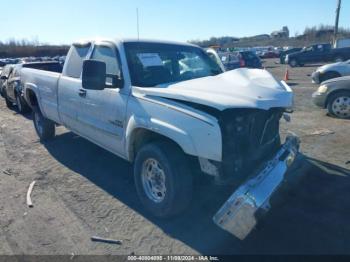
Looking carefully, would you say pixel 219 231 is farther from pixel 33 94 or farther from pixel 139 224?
pixel 33 94

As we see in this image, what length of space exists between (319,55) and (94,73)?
2940 cm

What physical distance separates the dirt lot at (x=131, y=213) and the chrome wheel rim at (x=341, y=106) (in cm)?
233

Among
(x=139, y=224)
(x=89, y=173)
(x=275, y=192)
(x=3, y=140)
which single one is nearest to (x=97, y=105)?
(x=89, y=173)

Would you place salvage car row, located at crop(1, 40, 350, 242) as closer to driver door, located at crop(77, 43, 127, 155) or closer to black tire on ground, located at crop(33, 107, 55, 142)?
driver door, located at crop(77, 43, 127, 155)

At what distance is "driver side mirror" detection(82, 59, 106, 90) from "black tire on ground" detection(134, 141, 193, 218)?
0.95m

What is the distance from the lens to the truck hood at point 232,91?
3.21 meters

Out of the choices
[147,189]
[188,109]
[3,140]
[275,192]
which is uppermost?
[188,109]

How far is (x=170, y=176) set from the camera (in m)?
3.54

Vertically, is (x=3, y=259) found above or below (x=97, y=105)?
below

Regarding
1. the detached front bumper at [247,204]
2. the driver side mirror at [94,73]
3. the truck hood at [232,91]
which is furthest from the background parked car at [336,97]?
the driver side mirror at [94,73]

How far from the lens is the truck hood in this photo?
321 centimetres

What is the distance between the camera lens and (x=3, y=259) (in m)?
3.29

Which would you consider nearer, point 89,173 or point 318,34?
point 89,173

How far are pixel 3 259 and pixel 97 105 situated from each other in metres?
2.16
